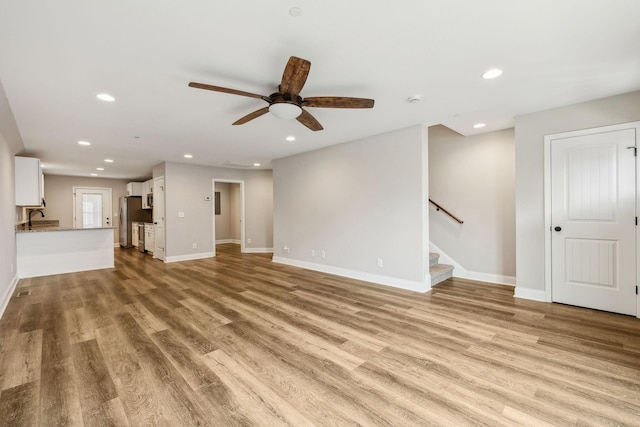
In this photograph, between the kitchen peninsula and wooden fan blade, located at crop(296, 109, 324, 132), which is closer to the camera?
wooden fan blade, located at crop(296, 109, 324, 132)

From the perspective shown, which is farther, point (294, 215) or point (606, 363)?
point (294, 215)

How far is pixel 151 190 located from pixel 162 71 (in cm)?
661

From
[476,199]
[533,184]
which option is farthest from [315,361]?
[476,199]

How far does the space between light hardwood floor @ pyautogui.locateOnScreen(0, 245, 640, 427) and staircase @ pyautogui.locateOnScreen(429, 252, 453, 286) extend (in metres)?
0.57

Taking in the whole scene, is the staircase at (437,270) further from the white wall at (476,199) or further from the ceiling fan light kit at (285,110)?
the ceiling fan light kit at (285,110)

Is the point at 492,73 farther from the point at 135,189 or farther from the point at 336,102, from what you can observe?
the point at 135,189

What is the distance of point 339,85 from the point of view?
2.80 meters

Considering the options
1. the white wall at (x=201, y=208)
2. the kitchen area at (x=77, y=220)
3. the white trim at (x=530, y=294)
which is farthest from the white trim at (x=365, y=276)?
the kitchen area at (x=77, y=220)

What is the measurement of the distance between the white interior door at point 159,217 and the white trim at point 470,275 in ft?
20.8

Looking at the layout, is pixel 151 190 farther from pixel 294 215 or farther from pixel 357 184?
pixel 357 184

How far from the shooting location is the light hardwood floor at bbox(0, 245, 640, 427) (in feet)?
5.57

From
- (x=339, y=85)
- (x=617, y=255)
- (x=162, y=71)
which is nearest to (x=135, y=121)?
(x=162, y=71)

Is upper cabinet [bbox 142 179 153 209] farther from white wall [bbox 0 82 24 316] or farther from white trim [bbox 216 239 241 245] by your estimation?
white wall [bbox 0 82 24 316]

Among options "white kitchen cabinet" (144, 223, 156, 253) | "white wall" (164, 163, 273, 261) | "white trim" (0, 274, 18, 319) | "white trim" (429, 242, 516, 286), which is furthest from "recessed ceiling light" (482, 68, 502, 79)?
"white kitchen cabinet" (144, 223, 156, 253)
